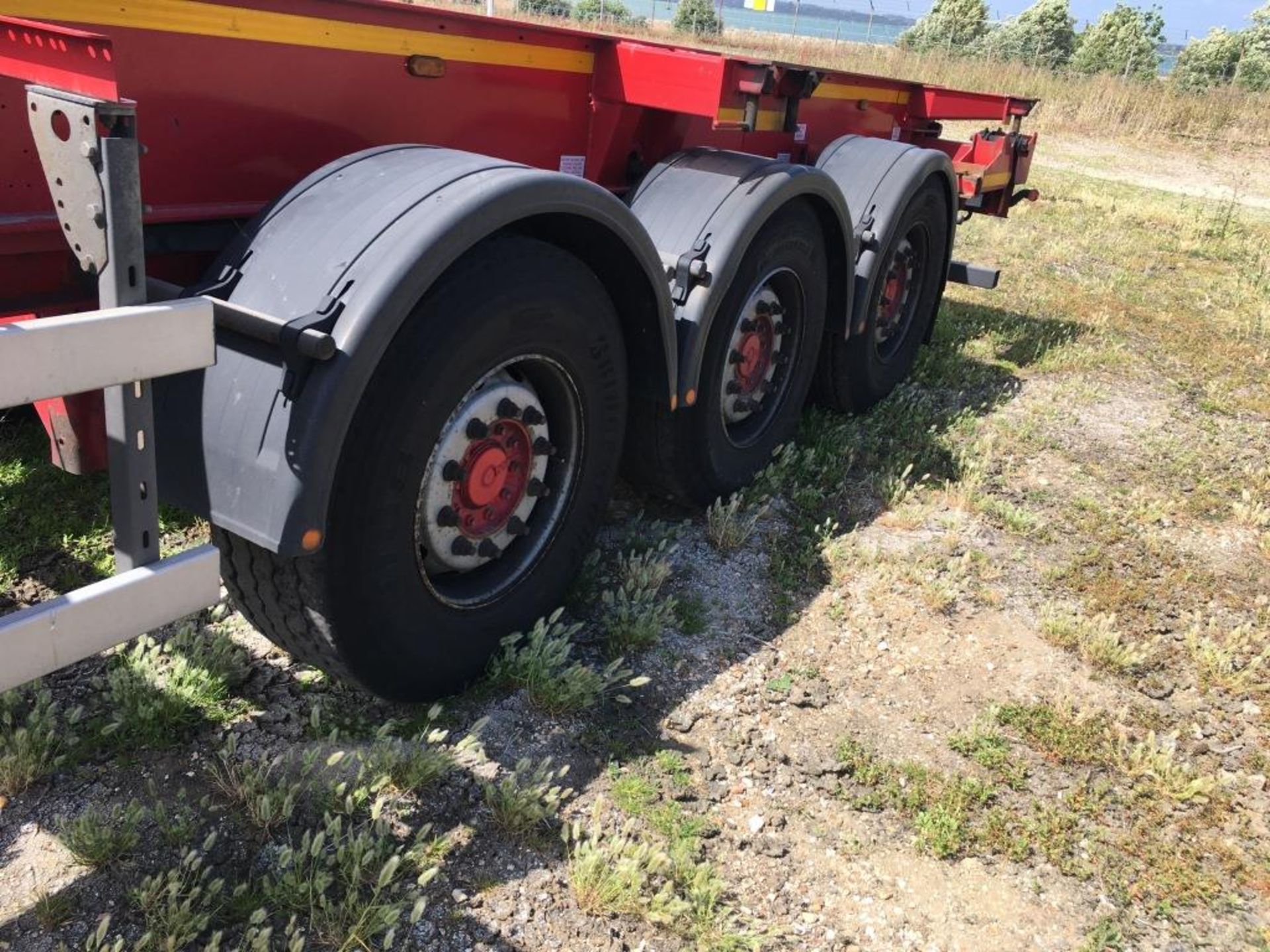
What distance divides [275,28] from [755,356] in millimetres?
2085

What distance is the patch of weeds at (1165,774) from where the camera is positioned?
2.74 m

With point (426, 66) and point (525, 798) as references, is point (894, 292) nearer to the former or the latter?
point (426, 66)

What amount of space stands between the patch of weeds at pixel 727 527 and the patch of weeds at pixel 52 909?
2.19 metres

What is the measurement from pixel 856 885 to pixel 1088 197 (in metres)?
12.3

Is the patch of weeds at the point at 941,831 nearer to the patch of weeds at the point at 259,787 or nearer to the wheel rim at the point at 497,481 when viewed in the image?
the wheel rim at the point at 497,481

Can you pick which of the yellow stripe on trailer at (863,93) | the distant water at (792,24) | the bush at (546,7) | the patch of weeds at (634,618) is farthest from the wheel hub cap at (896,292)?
the distant water at (792,24)

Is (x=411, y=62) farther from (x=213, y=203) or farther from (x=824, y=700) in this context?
(x=824, y=700)

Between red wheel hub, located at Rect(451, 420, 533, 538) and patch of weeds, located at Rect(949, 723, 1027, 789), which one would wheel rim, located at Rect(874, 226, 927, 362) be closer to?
patch of weeds, located at Rect(949, 723, 1027, 789)

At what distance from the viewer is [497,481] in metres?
2.62

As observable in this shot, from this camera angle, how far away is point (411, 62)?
2613mm

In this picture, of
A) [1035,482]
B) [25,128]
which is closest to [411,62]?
[25,128]

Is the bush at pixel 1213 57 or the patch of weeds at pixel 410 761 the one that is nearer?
the patch of weeds at pixel 410 761

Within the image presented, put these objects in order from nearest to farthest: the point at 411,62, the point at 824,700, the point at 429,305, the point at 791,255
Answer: the point at 429,305, the point at 411,62, the point at 824,700, the point at 791,255

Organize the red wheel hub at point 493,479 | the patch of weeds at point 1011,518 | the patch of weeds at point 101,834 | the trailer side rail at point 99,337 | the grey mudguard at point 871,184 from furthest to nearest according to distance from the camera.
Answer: the grey mudguard at point 871,184 → the patch of weeds at point 1011,518 → the red wheel hub at point 493,479 → the patch of weeds at point 101,834 → the trailer side rail at point 99,337
